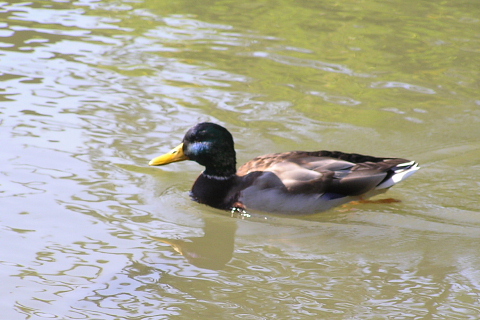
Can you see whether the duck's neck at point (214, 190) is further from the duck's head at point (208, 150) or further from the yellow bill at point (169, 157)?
the yellow bill at point (169, 157)

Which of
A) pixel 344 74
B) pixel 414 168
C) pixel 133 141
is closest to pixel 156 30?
pixel 344 74

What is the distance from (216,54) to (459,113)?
361 cm

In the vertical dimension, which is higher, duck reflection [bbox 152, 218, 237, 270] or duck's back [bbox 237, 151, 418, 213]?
duck's back [bbox 237, 151, 418, 213]

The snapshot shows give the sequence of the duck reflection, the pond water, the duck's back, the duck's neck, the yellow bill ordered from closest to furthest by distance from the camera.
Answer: the pond water, the duck reflection, the duck's back, the duck's neck, the yellow bill

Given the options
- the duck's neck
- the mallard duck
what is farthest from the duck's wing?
the duck's neck

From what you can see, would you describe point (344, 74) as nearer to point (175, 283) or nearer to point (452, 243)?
point (452, 243)

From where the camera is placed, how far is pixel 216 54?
10.8 m

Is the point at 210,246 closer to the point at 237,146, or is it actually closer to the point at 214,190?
the point at 214,190

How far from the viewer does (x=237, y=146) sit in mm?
8086

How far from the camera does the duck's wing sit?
6.73 m

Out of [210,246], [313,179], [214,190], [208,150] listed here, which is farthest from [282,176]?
[210,246]

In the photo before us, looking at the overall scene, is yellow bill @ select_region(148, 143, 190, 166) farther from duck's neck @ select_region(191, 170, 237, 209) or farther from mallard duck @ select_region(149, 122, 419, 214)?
duck's neck @ select_region(191, 170, 237, 209)

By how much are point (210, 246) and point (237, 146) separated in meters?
2.22

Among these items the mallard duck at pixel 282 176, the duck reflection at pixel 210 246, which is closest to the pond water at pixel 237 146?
the duck reflection at pixel 210 246
